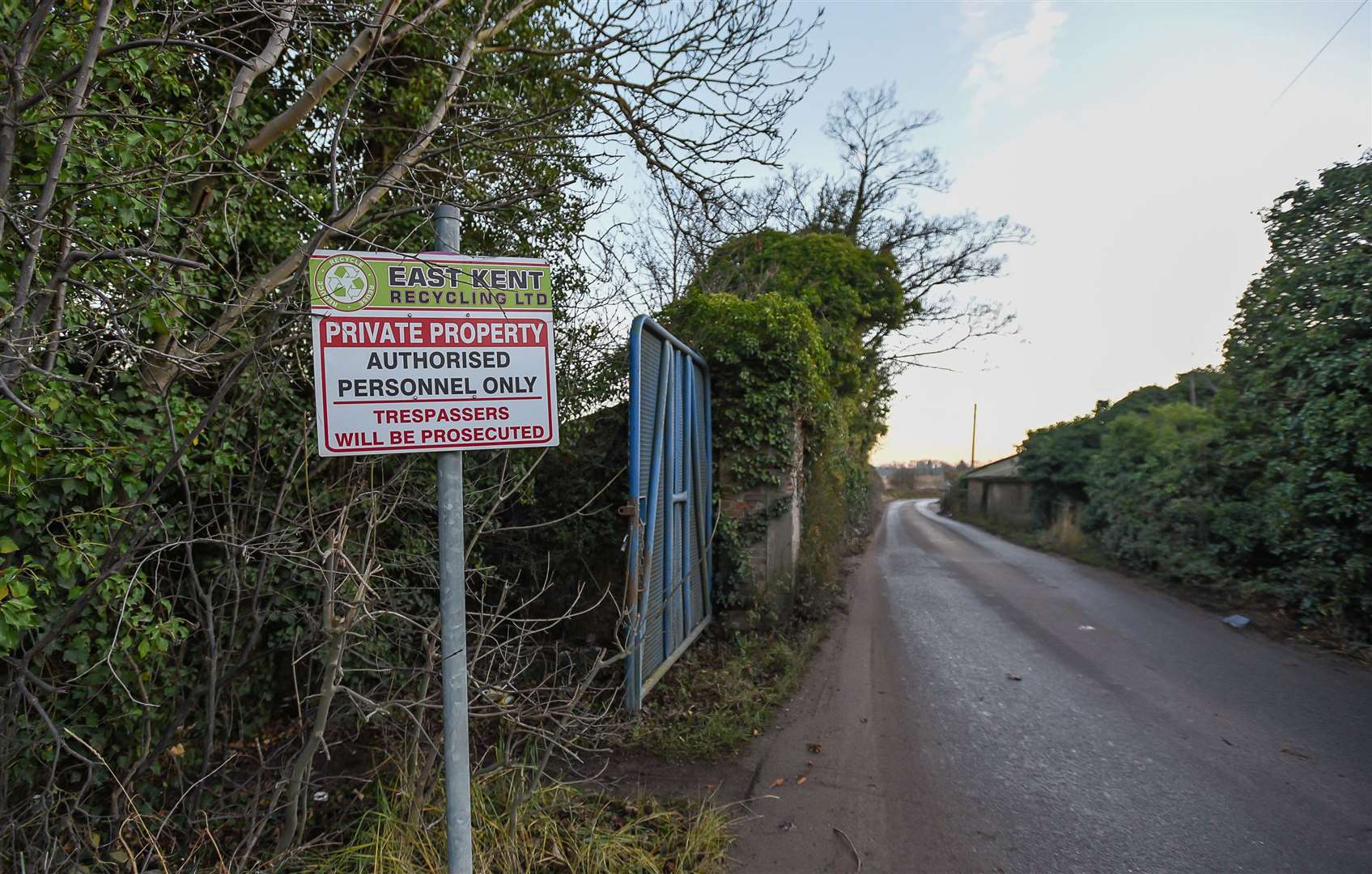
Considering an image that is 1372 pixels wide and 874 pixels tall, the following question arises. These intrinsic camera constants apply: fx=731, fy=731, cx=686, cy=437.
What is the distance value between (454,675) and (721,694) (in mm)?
3516

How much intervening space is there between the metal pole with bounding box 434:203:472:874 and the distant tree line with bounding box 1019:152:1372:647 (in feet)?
27.1

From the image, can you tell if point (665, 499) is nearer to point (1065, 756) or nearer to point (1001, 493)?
point (1065, 756)

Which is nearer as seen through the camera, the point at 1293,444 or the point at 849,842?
the point at 849,842

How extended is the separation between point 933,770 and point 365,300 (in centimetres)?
→ 395

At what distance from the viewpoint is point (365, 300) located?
6.73 feet

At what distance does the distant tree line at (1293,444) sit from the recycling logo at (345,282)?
28.6ft

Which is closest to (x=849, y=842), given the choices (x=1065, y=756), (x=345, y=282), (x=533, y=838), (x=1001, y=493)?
(x=533, y=838)

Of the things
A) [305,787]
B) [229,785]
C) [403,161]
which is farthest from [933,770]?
[403,161]

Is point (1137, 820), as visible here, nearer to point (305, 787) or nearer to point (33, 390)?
point (305, 787)

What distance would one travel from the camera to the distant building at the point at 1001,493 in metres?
25.9

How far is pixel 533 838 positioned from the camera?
299 cm

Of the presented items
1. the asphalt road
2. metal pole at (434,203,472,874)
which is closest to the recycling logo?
metal pole at (434,203,472,874)

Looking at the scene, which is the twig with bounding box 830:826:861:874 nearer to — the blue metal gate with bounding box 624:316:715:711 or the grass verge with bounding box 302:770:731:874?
the grass verge with bounding box 302:770:731:874

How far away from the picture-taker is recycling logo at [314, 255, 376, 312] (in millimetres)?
2010
